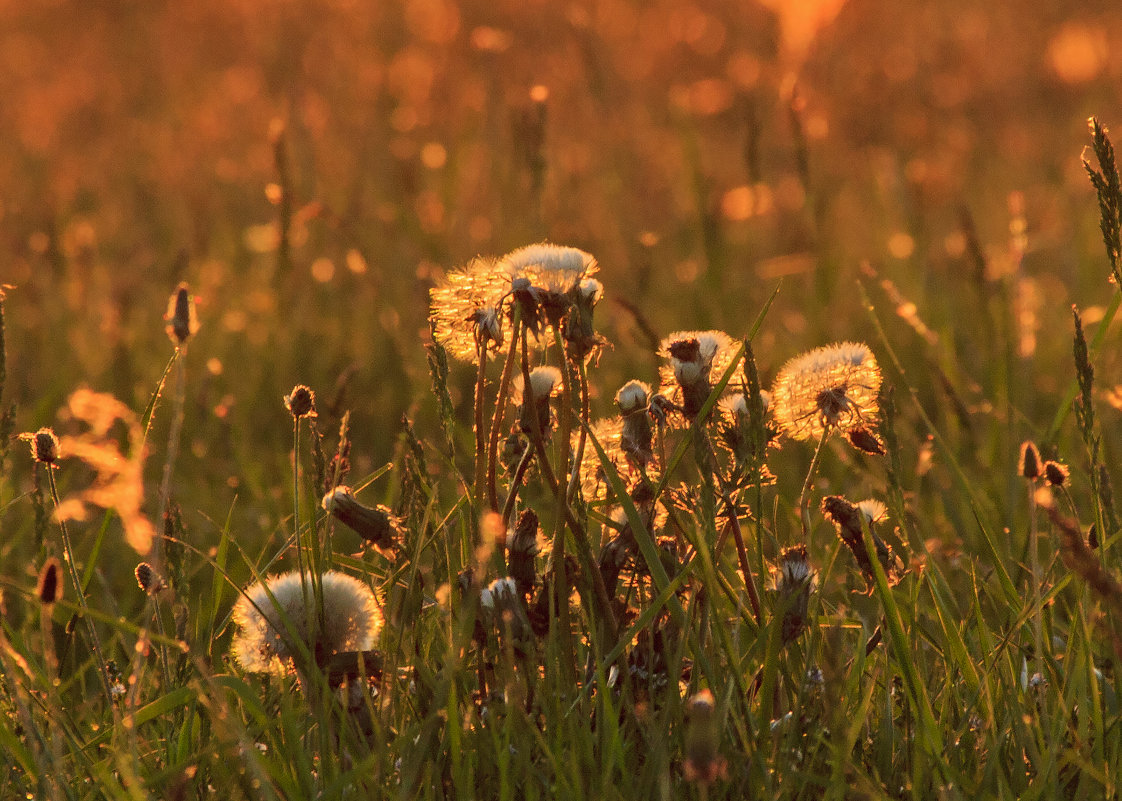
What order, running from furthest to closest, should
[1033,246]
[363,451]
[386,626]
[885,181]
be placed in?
[885,181], [1033,246], [363,451], [386,626]

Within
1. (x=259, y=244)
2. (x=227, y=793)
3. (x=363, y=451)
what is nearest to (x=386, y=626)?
(x=227, y=793)

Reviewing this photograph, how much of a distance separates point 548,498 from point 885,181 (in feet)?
11.0

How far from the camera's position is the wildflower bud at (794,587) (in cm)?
137

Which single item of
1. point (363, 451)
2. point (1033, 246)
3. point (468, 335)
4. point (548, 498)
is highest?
point (1033, 246)

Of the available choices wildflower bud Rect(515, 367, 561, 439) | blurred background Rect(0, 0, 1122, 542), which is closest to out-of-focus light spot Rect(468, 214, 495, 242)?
blurred background Rect(0, 0, 1122, 542)

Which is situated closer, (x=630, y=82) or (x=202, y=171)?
(x=202, y=171)

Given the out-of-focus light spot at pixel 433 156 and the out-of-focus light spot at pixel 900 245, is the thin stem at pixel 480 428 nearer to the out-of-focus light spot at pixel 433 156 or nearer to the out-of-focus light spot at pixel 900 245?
the out-of-focus light spot at pixel 900 245

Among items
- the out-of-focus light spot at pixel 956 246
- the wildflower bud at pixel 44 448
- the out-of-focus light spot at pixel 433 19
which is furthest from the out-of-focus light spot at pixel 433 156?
the wildflower bud at pixel 44 448

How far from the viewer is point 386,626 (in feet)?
4.59

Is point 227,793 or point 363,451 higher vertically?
point 363,451

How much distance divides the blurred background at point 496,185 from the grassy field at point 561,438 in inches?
1.3

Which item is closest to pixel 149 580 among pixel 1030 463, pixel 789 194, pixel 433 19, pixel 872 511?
pixel 872 511

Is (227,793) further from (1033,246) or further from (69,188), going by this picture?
(69,188)

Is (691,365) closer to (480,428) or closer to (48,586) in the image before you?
(480,428)
